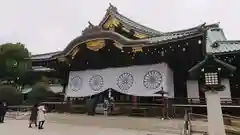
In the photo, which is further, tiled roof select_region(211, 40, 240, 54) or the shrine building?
tiled roof select_region(211, 40, 240, 54)

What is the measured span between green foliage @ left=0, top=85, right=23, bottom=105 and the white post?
18347 mm

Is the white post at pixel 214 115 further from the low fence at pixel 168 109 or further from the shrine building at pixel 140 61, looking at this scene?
the low fence at pixel 168 109

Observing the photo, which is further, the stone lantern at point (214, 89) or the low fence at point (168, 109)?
the low fence at point (168, 109)

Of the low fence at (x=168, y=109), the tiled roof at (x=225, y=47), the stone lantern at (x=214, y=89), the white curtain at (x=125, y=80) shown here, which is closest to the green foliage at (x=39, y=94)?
the white curtain at (x=125, y=80)

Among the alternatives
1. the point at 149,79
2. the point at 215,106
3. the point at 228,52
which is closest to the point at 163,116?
the point at 149,79

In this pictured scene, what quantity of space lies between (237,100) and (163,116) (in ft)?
14.6

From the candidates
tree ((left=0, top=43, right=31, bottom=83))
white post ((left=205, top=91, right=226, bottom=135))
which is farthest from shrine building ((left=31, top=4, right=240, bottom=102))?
white post ((left=205, top=91, right=226, bottom=135))

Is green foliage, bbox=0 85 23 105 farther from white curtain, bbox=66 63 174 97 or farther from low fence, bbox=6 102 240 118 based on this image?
low fence, bbox=6 102 240 118

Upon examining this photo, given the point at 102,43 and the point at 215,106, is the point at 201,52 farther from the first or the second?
the point at 215,106

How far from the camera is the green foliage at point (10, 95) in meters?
21.2

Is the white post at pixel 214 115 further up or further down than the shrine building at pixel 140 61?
further down

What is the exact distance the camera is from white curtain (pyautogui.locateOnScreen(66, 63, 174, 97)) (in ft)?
50.6

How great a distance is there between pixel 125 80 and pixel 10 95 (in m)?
11.1

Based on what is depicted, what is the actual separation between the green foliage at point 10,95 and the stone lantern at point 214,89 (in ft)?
59.5
